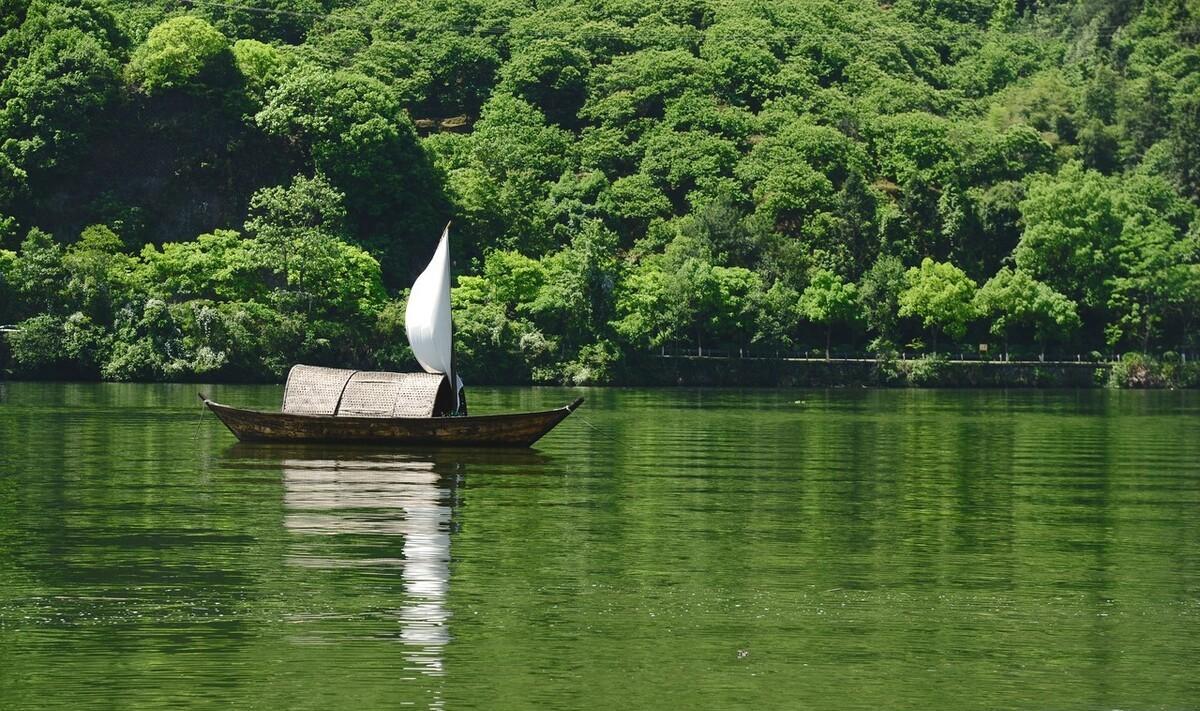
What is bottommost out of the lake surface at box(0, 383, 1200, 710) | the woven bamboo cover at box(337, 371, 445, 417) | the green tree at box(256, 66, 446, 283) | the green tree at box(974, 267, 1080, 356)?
the lake surface at box(0, 383, 1200, 710)

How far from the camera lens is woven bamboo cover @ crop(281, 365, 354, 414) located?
2436 inches

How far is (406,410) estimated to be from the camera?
61.1 metres

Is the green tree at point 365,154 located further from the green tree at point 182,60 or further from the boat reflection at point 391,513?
the boat reflection at point 391,513

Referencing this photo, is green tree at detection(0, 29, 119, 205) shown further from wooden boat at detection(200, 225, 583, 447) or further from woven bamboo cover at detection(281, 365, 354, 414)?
wooden boat at detection(200, 225, 583, 447)

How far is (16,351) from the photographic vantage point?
11606cm

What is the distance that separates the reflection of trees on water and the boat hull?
2675mm

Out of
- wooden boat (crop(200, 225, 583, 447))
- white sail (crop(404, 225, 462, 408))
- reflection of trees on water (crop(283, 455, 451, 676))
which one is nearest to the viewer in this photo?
reflection of trees on water (crop(283, 455, 451, 676))

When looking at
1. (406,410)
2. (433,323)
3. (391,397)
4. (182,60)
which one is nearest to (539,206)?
(182,60)

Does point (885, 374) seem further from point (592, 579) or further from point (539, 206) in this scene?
point (592, 579)

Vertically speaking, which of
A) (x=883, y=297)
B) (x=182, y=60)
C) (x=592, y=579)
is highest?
(x=182, y=60)

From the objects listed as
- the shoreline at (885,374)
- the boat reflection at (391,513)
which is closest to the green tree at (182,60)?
the shoreline at (885,374)

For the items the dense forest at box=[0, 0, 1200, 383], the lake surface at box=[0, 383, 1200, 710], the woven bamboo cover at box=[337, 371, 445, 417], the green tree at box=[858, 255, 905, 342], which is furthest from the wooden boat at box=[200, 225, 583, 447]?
the green tree at box=[858, 255, 905, 342]

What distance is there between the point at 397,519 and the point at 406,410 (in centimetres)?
2078

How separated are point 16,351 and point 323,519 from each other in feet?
267
